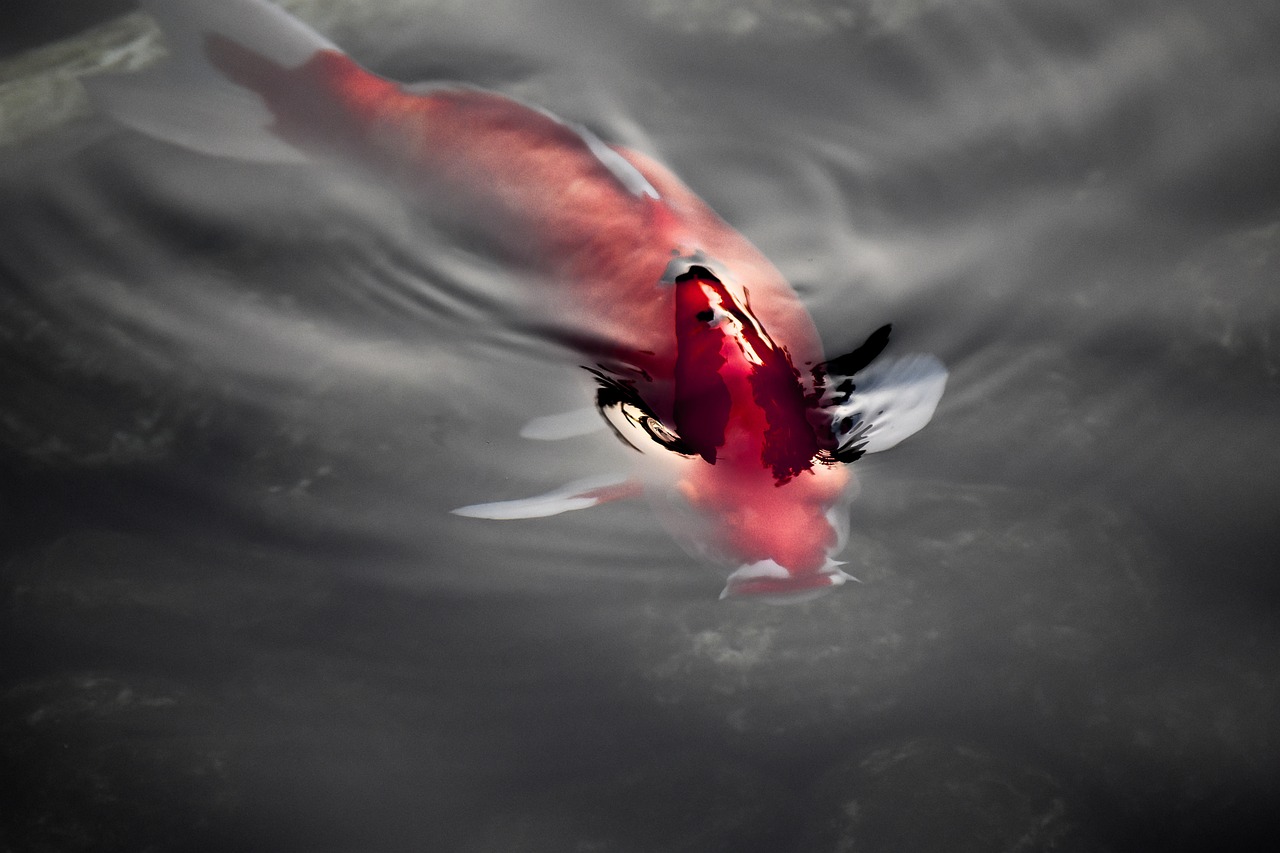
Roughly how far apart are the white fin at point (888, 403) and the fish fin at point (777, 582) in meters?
0.27

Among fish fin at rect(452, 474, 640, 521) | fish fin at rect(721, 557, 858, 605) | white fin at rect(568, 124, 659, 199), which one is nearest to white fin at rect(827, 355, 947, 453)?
fish fin at rect(721, 557, 858, 605)

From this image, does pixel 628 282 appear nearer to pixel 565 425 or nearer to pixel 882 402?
pixel 565 425

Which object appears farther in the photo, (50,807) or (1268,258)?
(1268,258)

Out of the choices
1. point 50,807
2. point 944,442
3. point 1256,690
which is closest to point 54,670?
point 50,807

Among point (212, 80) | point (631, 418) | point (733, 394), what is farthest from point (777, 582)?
point (212, 80)

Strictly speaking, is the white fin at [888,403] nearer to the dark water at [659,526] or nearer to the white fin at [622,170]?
the dark water at [659,526]

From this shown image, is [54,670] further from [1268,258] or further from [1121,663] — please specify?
[1268,258]

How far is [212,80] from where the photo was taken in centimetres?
253

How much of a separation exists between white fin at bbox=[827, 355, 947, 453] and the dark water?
47 mm

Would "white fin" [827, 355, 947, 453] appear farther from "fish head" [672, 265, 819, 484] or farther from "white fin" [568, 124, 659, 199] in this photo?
"white fin" [568, 124, 659, 199]

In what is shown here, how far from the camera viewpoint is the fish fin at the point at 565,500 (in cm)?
196

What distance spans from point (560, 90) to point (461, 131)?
0.65 meters

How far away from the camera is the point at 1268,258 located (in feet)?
7.79

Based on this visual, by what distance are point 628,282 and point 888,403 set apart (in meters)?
0.58
